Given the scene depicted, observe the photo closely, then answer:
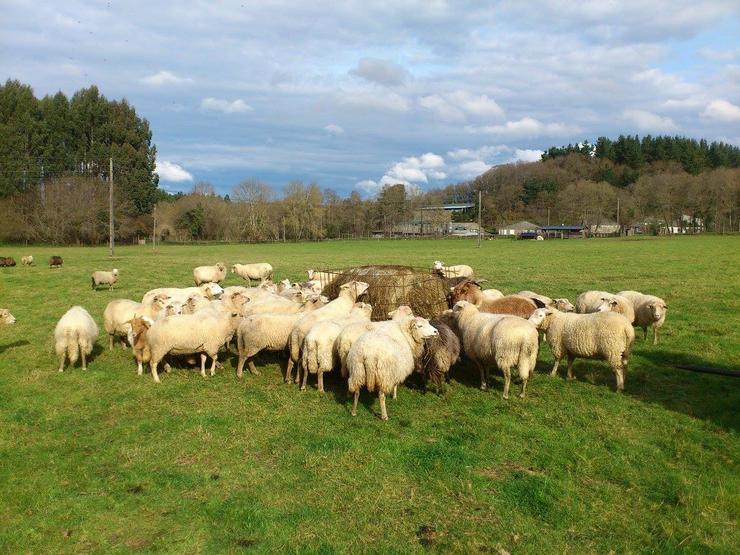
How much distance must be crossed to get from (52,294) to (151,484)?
2014 centimetres

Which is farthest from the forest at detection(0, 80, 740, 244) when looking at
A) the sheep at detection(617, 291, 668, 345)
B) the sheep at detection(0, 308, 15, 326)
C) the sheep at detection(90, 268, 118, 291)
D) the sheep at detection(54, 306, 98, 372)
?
the sheep at detection(617, 291, 668, 345)

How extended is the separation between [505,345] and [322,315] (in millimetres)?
3679

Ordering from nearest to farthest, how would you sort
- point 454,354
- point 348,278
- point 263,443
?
point 263,443
point 454,354
point 348,278

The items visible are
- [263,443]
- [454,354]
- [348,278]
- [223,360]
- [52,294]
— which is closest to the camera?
[263,443]

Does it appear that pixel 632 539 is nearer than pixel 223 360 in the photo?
Yes

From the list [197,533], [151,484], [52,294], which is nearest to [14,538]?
[151,484]

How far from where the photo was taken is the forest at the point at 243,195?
250 ft

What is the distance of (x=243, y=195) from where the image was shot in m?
103

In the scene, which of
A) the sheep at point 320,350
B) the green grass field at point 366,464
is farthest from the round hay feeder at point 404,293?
the sheep at point 320,350

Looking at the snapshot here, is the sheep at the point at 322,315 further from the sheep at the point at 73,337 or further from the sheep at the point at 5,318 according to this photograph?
the sheep at the point at 5,318

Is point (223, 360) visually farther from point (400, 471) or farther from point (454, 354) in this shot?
point (400, 471)

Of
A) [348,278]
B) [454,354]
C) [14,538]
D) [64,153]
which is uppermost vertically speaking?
[64,153]

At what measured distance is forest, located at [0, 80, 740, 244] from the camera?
76.1 m

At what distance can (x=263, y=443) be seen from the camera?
7094mm
